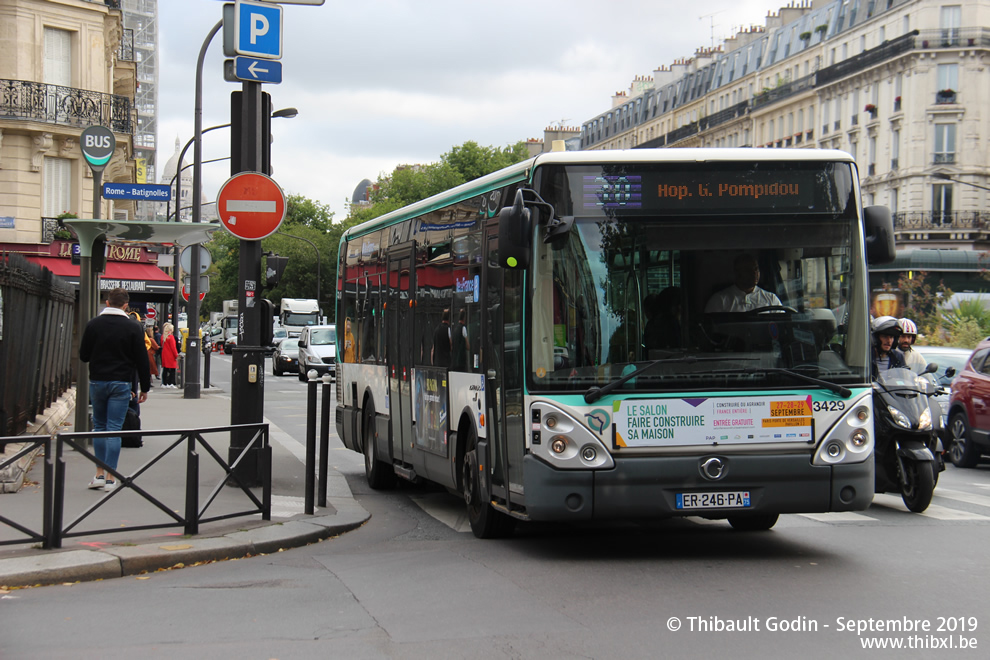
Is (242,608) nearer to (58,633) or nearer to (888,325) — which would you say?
(58,633)

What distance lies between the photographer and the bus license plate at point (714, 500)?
8.07 m

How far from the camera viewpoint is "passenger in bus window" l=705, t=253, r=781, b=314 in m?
8.09

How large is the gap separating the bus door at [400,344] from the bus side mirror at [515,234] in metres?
3.52

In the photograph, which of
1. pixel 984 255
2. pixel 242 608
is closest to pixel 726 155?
pixel 242 608

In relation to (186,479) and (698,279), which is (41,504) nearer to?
(186,479)

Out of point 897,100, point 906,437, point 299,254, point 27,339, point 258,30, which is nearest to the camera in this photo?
point 906,437

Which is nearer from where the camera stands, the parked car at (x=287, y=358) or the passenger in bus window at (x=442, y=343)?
the passenger in bus window at (x=442, y=343)

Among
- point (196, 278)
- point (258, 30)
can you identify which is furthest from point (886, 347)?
point (196, 278)

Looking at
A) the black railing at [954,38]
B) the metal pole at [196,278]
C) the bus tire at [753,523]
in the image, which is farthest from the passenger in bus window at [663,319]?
the black railing at [954,38]

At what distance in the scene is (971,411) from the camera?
15969mm

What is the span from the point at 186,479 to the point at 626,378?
3297 mm

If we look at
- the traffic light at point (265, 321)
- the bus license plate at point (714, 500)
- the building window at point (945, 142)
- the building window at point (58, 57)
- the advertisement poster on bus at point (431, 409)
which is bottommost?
the bus license plate at point (714, 500)

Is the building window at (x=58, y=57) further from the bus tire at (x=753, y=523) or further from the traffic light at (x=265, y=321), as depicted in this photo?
the bus tire at (x=753, y=523)

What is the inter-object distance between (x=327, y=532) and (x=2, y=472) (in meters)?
2.64
